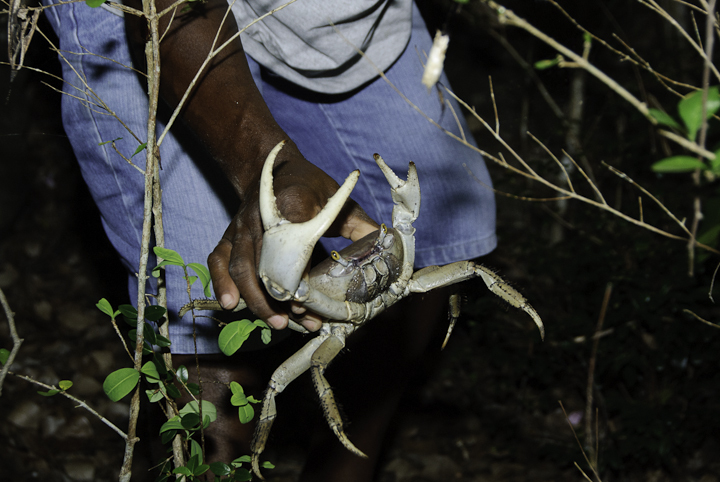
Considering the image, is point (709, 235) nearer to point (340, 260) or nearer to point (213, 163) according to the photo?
point (340, 260)

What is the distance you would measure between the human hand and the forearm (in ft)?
0.21

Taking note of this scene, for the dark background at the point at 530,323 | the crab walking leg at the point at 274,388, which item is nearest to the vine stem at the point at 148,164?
the crab walking leg at the point at 274,388

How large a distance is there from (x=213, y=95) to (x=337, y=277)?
0.49 m

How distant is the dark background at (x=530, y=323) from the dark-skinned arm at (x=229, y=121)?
611 millimetres

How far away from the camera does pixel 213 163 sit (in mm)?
1529

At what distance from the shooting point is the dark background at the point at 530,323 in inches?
90.7

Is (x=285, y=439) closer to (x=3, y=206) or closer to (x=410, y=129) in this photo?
(x=410, y=129)

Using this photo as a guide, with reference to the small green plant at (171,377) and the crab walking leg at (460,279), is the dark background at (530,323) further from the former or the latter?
the small green plant at (171,377)

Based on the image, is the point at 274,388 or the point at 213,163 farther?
the point at 213,163

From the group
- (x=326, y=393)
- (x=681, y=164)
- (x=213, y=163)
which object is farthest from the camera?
(x=213, y=163)

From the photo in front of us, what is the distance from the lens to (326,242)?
1.76 m

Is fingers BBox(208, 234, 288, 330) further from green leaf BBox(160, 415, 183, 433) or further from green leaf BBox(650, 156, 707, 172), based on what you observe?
green leaf BBox(650, 156, 707, 172)

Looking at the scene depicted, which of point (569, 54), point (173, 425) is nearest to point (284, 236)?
point (173, 425)

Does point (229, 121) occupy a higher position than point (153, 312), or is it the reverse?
point (229, 121)
